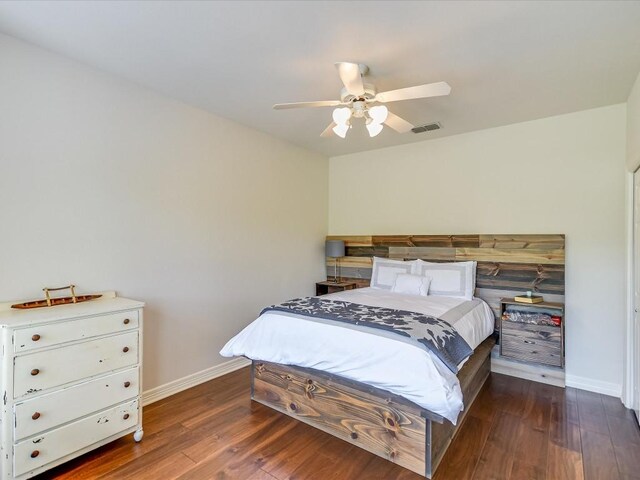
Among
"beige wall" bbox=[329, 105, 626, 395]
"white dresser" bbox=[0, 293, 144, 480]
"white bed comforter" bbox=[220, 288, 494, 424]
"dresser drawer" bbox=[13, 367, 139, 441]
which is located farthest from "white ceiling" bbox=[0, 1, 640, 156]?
"dresser drawer" bbox=[13, 367, 139, 441]

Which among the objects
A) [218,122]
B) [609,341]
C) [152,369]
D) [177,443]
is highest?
[218,122]

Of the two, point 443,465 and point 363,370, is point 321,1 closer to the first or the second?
point 363,370

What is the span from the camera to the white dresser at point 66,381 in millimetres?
1750

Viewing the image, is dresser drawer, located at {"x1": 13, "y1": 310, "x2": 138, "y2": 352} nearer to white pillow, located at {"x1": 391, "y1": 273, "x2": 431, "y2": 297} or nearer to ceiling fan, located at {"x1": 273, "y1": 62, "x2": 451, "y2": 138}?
ceiling fan, located at {"x1": 273, "y1": 62, "x2": 451, "y2": 138}

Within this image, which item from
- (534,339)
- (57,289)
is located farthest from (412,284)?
(57,289)

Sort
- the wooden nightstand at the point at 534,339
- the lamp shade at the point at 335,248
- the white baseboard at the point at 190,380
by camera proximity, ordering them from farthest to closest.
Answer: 1. the lamp shade at the point at 335,248
2. the wooden nightstand at the point at 534,339
3. the white baseboard at the point at 190,380

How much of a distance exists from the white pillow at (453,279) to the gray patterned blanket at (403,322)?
1085 mm

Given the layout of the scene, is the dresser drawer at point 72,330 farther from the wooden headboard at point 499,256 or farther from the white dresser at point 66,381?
the wooden headboard at point 499,256

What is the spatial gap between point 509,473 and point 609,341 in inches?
77.4

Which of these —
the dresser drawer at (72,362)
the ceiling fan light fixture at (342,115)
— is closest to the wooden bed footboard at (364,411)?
the dresser drawer at (72,362)

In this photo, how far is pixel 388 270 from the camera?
4.01m

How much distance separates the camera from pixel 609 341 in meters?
3.06

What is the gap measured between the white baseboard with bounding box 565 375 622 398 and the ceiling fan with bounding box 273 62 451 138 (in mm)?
2915

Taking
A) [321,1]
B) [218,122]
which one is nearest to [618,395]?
[321,1]
